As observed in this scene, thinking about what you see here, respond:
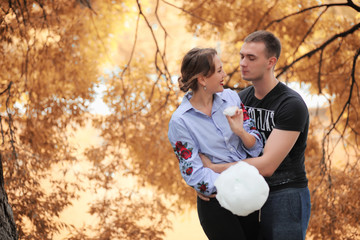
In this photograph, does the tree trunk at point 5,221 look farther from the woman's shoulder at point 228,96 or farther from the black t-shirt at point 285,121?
the black t-shirt at point 285,121

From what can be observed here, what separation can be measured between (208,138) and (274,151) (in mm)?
304

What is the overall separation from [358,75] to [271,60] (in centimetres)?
300

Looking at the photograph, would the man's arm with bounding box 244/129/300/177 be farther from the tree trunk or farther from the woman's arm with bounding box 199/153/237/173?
the tree trunk

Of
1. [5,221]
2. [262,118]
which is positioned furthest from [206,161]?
[5,221]

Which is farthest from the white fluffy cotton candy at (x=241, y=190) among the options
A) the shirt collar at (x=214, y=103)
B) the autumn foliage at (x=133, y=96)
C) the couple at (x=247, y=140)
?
the autumn foliage at (x=133, y=96)

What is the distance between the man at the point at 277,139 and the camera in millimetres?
1841

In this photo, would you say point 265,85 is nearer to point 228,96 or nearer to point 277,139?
point 228,96

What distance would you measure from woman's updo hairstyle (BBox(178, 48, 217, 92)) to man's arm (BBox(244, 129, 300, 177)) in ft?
1.38

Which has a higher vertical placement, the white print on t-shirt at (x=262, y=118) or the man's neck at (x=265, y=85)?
the man's neck at (x=265, y=85)

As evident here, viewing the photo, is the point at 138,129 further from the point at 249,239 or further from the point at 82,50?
the point at 249,239

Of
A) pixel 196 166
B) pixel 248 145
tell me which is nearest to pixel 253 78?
pixel 248 145

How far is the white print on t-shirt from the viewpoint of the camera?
1.96 meters

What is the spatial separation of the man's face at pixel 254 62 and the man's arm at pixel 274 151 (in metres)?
0.32

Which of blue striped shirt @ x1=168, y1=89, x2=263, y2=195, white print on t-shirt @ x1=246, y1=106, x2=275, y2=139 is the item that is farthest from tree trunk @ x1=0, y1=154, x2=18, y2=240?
white print on t-shirt @ x1=246, y1=106, x2=275, y2=139
